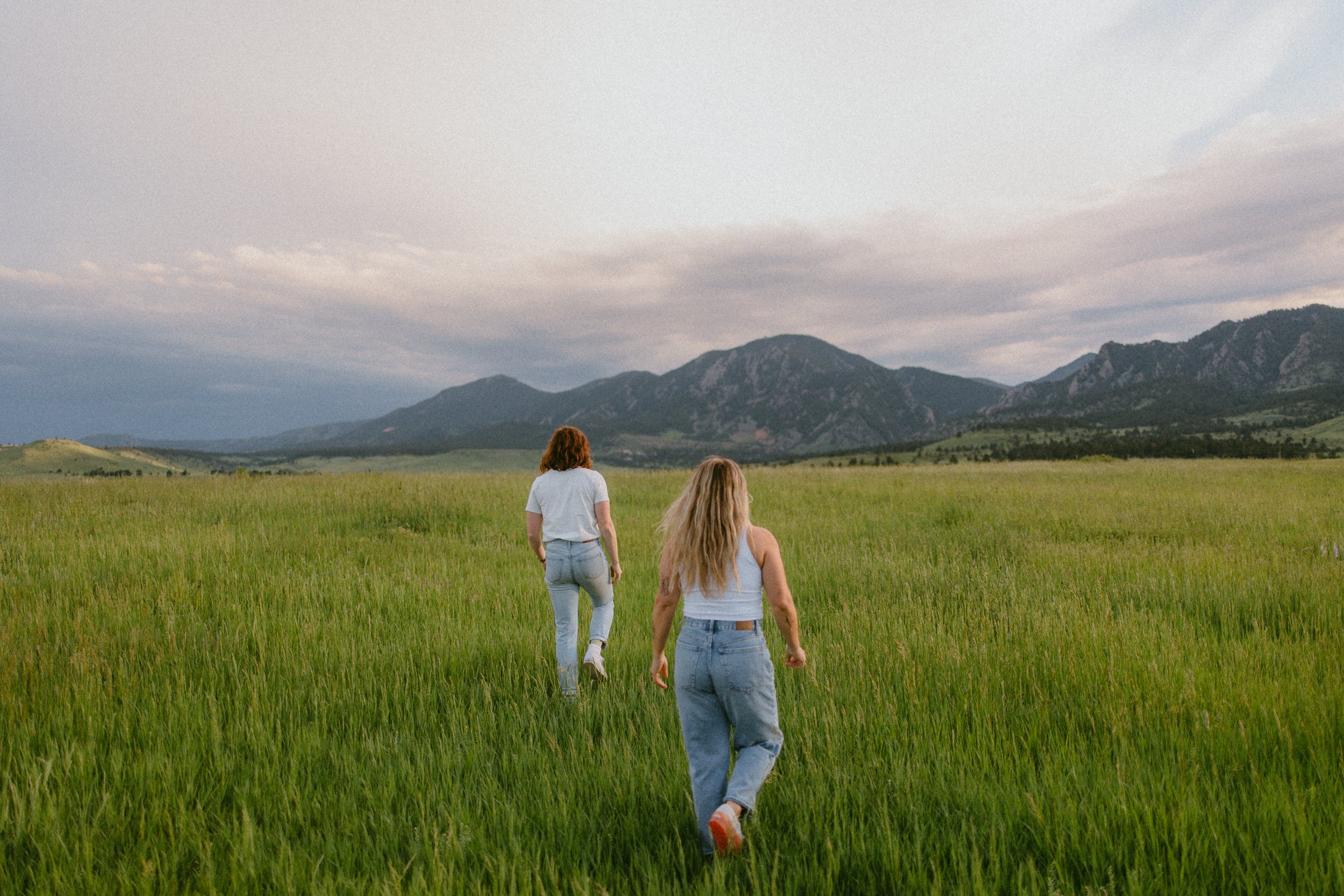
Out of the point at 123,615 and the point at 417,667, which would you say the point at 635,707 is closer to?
the point at 417,667

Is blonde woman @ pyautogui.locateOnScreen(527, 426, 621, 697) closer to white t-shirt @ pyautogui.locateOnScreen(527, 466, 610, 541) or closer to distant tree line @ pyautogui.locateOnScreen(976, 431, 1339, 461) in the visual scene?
white t-shirt @ pyautogui.locateOnScreen(527, 466, 610, 541)

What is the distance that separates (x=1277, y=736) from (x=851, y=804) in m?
2.89

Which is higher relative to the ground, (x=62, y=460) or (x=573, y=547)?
(x=62, y=460)

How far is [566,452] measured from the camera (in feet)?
18.8

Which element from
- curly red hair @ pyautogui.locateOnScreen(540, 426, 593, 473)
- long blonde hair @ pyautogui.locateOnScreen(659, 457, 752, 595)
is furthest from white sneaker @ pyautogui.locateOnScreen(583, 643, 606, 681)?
long blonde hair @ pyautogui.locateOnScreen(659, 457, 752, 595)

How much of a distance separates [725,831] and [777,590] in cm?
113

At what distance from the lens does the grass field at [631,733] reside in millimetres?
2836

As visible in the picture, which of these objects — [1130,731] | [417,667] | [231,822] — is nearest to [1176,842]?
[1130,731]

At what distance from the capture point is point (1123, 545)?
415 inches

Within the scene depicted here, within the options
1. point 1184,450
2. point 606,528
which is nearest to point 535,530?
point 606,528

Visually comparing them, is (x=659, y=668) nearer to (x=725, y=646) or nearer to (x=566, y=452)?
(x=725, y=646)

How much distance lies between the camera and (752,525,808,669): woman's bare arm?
10.2 feet

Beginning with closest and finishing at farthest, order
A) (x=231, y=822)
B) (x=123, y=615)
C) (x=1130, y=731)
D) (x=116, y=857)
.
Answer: (x=116, y=857)
(x=231, y=822)
(x=1130, y=731)
(x=123, y=615)

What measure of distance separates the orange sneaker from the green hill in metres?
101
